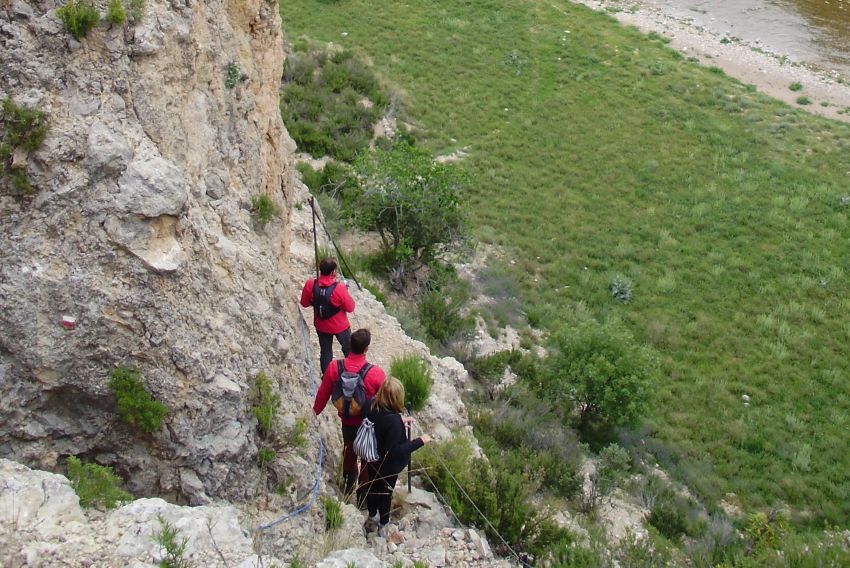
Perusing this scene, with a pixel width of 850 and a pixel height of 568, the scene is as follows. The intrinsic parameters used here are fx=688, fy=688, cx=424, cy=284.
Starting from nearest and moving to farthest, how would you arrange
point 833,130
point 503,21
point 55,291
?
1. point 55,291
2. point 833,130
3. point 503,21

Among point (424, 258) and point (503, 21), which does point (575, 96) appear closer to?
point (503, 21)

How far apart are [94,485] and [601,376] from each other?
306 inches

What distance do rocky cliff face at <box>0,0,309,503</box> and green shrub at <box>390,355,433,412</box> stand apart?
2398 mm

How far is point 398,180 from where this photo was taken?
A: 44.5ft

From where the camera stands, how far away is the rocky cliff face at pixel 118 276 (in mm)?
4227

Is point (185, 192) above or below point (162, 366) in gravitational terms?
above

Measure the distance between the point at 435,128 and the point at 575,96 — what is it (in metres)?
5.42

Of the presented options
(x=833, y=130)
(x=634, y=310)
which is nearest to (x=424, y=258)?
(x=634, y=310)

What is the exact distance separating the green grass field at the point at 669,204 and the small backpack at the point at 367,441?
672 cm

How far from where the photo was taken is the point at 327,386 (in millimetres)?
5328

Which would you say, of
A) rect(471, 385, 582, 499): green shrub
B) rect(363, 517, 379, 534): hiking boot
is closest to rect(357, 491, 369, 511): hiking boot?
rect(363, 517, 379, 534): hiking boot

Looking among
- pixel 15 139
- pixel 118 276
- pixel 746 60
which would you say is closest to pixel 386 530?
pixel 118 276

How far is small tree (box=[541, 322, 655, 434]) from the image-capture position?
34.0 ft

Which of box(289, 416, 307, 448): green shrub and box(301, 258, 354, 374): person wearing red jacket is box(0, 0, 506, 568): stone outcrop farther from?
box(301, 258, 354, 374): person wearing red jacket
